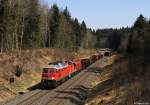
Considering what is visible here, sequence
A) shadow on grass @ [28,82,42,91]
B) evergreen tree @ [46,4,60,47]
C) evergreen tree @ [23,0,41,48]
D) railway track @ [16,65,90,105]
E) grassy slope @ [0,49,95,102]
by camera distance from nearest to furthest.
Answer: railway track @ [16,65,90,105] → grassy slope @ [0,49,95,102] → shadow on grass @ [28,82,42,91] → evergreen tree @ [23,0,41,48] → evergreen tree @ [46,4,60,47]

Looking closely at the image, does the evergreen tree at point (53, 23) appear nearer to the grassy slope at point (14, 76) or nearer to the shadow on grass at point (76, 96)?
the grassy slope at point (14, 76)

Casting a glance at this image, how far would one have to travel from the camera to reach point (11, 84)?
44375 mm

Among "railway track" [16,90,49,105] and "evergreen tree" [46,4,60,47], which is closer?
"railway track" [16,90,49,105]

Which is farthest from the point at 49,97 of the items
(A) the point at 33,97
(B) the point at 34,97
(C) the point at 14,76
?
(C) the point at 14,76

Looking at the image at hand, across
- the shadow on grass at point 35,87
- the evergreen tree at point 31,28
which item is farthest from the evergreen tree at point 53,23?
the shadow on grass at point 35,87

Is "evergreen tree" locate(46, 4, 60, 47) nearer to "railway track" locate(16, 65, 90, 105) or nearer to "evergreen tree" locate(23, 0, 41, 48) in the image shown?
"evergreen tree" locate(23, 0, 41, 48)

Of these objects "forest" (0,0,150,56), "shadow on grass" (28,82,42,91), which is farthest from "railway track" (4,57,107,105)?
"forest" (0,0,150,56)

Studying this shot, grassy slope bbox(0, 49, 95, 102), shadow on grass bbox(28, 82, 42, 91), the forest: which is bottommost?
shadow on grass bbox(28, 82, 42, 91)

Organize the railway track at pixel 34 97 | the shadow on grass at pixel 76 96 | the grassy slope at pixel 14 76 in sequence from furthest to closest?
the grassy slope at pixel 14 76
the shadow on grass at pixel 76 96
the railway track at pixel 34 97

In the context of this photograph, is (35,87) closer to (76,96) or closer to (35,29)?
(76,96)

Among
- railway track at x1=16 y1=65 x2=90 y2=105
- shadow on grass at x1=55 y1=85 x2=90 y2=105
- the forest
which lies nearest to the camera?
railway track at x1=16 y1=65 x2=90 y2=105

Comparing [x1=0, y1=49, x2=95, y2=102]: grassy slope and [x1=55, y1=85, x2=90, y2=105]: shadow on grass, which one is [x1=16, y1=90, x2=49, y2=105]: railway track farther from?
[x1=0, y1=49, x2=95, y2=102]: grassy slope

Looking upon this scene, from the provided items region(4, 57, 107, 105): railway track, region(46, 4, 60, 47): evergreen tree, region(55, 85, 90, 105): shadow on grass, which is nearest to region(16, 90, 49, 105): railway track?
region(4, 57, 107, 105): railway track

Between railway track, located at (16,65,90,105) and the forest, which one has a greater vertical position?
the forest
